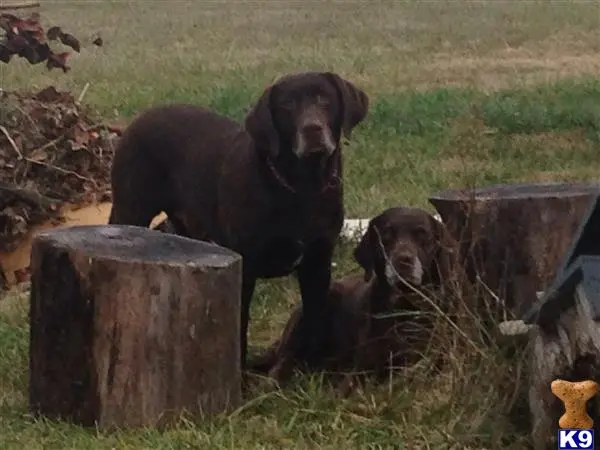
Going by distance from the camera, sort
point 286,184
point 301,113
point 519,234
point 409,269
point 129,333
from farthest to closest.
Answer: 1. point 519,234
2. point 286,184
3. point 301,113
4. point 409,269
5. point 129,333

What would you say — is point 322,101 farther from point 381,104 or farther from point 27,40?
point 381,104

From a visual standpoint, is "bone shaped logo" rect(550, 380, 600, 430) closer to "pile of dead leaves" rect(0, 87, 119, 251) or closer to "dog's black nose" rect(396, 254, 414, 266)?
"dog's black nose" rect(396, 254, 414, 266)

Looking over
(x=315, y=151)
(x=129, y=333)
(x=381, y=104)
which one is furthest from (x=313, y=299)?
(x=381, y=104)

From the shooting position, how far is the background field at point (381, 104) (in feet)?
16.7

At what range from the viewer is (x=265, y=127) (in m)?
5.91

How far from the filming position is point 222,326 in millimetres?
5246

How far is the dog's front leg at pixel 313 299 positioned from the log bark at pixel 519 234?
23.3 inches

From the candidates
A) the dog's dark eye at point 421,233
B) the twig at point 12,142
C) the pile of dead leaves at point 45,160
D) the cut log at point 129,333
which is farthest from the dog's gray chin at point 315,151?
the twig at point 12,142

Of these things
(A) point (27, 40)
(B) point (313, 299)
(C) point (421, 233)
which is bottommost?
(B) point (313, 299)

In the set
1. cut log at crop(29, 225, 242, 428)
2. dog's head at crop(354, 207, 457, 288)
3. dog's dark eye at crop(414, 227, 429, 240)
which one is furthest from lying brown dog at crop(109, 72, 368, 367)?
cut log at crop(29, 225, 242, 428)

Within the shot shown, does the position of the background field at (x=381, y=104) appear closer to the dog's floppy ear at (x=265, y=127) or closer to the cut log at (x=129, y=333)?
the cut log at (x=129, y=333)

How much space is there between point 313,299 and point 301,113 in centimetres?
90

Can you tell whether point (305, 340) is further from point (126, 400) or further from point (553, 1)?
point (553, 1)

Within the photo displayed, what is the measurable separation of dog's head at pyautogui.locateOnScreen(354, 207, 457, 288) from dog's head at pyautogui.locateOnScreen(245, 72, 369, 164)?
404 millimetres
